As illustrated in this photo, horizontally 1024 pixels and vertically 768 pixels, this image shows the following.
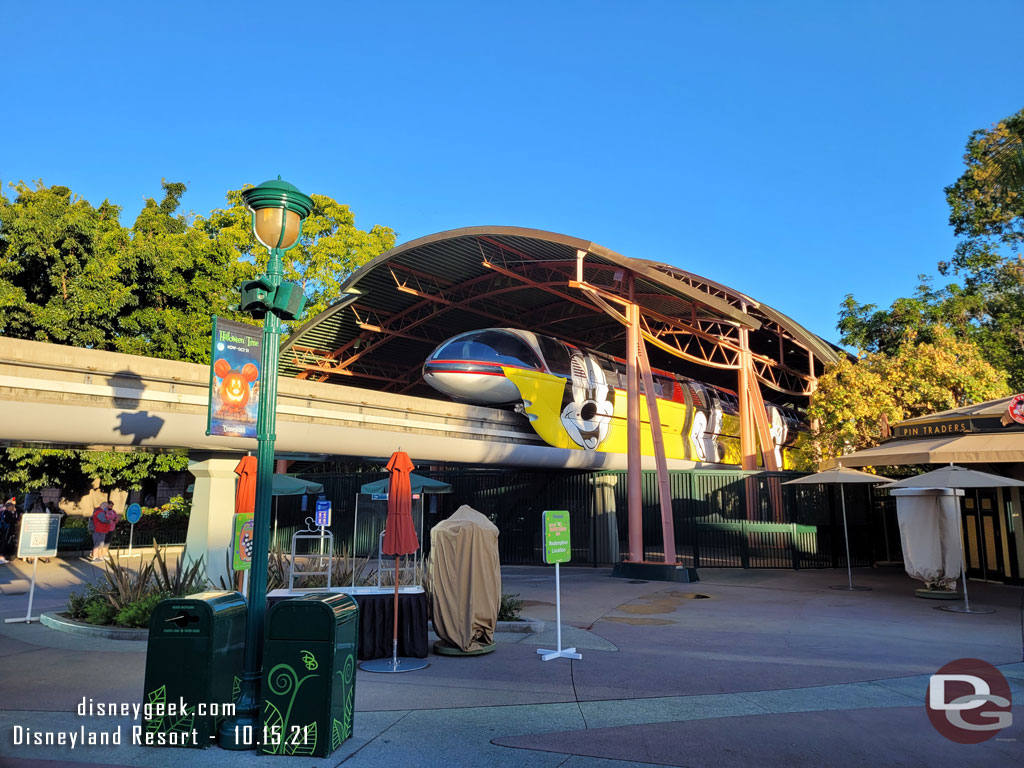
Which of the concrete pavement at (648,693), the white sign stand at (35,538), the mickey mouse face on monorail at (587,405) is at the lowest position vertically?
the concrete pavement at (648,693)

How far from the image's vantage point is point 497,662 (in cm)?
880

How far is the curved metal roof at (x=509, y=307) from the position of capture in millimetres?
21453

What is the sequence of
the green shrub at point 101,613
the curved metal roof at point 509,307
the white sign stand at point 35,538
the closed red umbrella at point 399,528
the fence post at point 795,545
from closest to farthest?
the closed red umbrella at point 399,528, the green shrub at point 101,613, the white sign stand at point 35,538, the fence post at point 795,545, the curved metal roof at point 509,307

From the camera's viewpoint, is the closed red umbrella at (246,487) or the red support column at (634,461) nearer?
the closed red umbrella at (246,487)

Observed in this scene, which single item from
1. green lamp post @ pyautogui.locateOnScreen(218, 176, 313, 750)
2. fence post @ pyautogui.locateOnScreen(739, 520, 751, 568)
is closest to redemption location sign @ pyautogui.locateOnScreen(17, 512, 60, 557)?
green lamp post @ pyautogui.locateOnScreen(218, 176, 313, 750)

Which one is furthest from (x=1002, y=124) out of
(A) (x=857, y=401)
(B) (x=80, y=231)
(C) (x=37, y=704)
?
(B) (x=80, y=231)

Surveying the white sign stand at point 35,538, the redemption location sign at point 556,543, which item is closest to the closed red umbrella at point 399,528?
the redemption location sign at point 556,543

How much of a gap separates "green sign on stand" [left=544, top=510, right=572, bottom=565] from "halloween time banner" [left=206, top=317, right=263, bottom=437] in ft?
15.1

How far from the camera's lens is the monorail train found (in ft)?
72.3

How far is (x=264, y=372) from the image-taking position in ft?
20.7

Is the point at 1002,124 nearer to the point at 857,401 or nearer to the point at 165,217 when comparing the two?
the point at 857,401

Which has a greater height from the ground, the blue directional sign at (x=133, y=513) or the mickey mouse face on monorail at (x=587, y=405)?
the mickey mouse face on monorail at (x=587, y=405)

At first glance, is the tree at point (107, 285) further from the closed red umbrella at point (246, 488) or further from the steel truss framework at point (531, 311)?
the closed red umbrella at point (246, 488)

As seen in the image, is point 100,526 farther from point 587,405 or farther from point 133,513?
point 587,405
